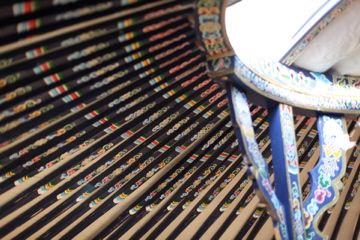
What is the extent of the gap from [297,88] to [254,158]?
0.57 meters

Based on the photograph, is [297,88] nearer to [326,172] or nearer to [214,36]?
[326,172]

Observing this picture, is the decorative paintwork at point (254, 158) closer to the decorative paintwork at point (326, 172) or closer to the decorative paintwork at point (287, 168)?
the decorative paintwork at point (287, 168)

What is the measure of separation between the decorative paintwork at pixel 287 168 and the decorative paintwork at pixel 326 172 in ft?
0.30

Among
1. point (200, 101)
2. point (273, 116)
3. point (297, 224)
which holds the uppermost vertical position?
point (200, 101)

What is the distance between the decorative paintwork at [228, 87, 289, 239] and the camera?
5.28 feet

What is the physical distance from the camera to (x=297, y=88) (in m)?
2.03

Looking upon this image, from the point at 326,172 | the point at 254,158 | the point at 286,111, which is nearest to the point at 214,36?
the point at 254,158

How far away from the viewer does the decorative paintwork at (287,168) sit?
181cm

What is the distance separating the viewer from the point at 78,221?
2.31m

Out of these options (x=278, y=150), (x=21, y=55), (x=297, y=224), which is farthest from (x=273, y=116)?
(x=21, y=55)

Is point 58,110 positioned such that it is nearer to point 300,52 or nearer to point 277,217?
point 277,217

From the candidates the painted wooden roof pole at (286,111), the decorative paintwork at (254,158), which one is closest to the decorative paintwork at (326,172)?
the painted wooden roof pole at (286,111)

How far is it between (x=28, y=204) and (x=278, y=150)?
1203 millimetres

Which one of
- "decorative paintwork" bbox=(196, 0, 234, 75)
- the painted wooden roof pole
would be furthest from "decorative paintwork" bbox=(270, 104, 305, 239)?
"decorative paintwork" bbox=(196, 0, 234, 75)
